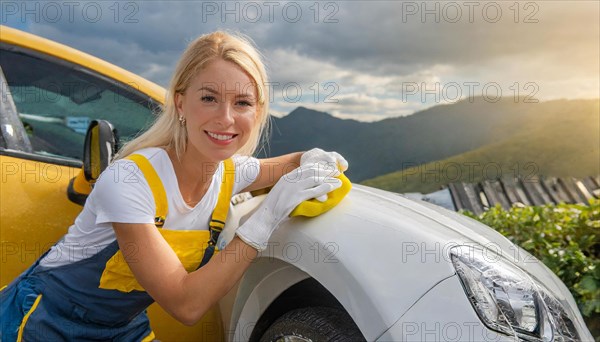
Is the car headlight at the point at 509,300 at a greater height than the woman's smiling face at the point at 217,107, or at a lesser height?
lesser

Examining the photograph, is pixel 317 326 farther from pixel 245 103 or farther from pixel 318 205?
pixel 245 103

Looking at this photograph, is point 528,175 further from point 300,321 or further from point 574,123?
point 300,321

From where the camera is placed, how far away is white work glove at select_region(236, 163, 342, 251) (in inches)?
66.7

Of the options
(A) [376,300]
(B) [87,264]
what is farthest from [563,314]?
(B) [87,264]

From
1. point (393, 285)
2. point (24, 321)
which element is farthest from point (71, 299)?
point (393, 285)

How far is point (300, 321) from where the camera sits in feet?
5.73

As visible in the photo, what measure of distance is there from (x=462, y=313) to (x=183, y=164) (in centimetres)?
107

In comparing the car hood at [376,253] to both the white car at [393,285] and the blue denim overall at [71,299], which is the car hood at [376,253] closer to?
the white car at [393,285]

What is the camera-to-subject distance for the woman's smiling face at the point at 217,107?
1.93m

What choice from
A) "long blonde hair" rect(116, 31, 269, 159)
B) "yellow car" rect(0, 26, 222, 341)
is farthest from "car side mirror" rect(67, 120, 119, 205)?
"yellow car" rect(0, 26, 222, 341)

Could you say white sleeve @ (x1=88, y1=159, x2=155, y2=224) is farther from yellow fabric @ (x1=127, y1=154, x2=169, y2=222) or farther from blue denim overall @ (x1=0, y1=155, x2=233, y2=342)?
blue denim overall @ (x1=0, y1=155, x2=233, y2=342)

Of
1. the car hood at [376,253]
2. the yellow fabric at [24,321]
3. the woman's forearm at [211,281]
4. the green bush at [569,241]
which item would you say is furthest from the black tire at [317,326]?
the green bush at [569,241]

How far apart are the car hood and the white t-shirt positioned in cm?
35

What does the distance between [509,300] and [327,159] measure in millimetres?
807
